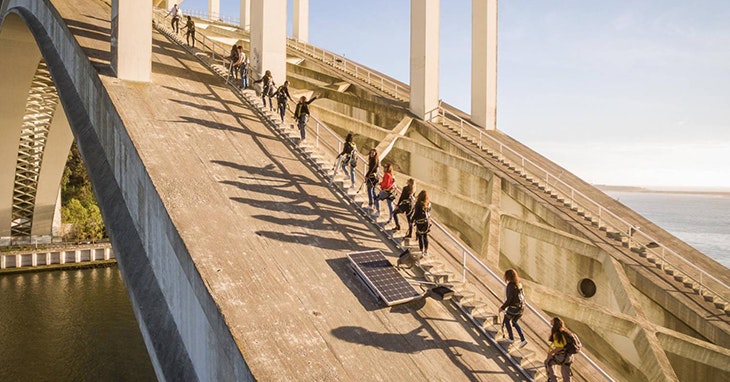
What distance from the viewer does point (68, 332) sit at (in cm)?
2316

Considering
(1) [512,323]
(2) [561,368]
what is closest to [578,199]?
(1) [512,323]

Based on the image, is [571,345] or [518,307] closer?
[571,345]

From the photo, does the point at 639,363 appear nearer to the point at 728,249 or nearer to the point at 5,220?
the point at 5,220

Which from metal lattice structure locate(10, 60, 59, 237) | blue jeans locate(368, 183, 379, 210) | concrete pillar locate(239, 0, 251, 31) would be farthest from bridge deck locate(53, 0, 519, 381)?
concrete pillar locate(239, 0, 251, 31)

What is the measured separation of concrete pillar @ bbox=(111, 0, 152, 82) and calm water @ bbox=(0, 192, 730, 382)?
12.8 meters

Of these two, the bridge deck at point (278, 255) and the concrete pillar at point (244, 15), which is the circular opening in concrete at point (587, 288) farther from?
the concrete pillar at point (244, 15)

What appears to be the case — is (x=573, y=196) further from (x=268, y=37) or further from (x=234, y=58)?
(x=234, y=58)

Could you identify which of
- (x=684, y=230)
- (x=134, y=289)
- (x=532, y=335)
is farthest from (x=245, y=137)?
(x=684, y=230)

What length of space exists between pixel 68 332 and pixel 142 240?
60.9 ft

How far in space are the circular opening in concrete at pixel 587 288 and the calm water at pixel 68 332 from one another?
1718 centimetres

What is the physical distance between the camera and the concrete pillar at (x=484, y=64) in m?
22.4

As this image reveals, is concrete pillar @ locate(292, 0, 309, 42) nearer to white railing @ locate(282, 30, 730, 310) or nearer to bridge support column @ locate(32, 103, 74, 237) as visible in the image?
white railing @ locate(282, 30, 730, 310)

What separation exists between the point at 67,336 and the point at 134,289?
18.2 m

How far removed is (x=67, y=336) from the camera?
Result: 2261 cm
